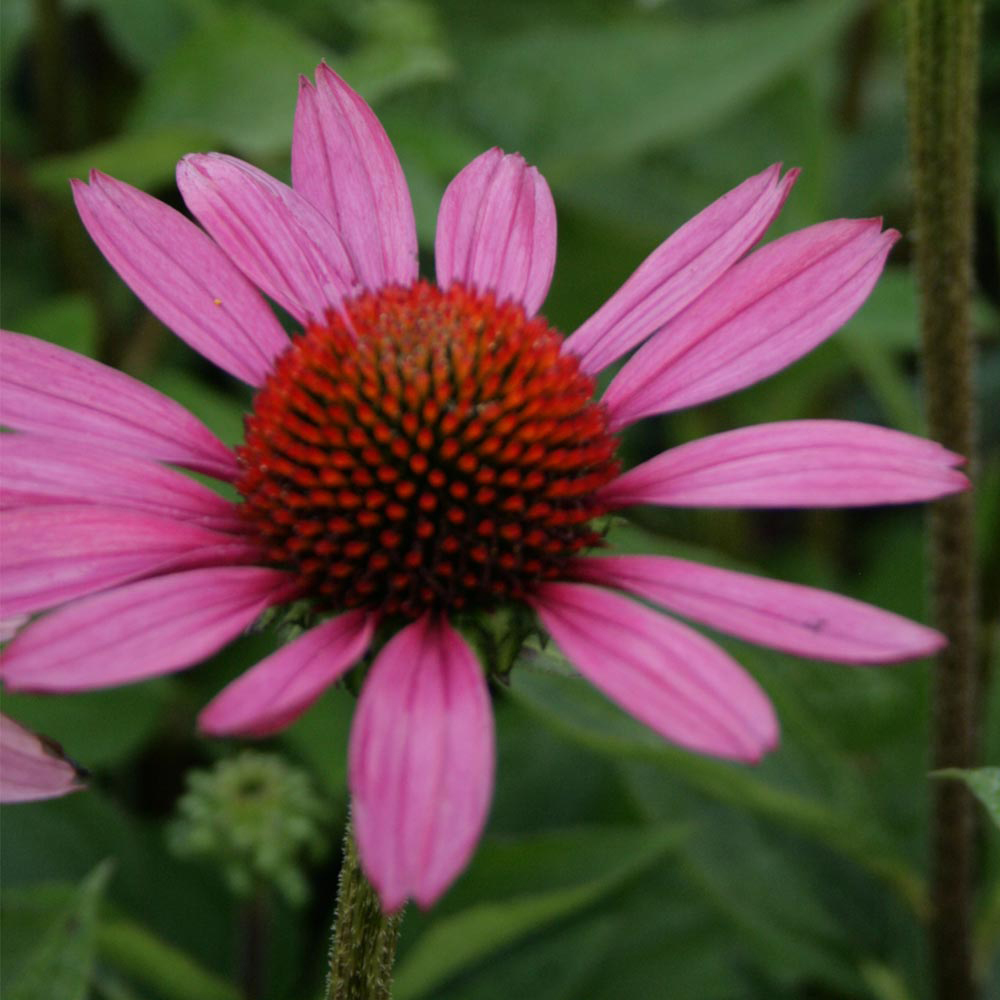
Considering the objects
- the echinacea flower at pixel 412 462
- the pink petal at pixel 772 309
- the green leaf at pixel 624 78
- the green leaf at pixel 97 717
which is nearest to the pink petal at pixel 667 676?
the echinacea flower at pixel 412 462

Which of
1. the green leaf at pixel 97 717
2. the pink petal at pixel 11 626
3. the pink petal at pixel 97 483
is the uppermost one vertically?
the pink petal at pixel 97 483

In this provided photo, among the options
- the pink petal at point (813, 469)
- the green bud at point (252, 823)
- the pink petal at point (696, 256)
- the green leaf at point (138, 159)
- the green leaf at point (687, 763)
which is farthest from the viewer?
the green leaf at point (138, 159)

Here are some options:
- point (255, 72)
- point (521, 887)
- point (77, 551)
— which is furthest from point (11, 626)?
point (255, 72)

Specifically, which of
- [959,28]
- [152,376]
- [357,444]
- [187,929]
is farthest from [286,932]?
[959,28]

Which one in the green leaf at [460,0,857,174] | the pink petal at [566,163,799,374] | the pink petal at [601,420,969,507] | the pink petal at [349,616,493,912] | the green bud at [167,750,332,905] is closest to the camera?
the pink petal at [349,616,493,912]

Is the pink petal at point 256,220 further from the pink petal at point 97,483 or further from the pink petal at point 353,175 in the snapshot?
the pink petal at point 97,483

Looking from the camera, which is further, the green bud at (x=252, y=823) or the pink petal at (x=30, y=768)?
the green bud at (x=252, y=823)

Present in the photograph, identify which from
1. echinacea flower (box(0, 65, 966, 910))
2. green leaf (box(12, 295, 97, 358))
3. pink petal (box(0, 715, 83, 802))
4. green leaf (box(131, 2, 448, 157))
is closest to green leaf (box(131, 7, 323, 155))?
green leaf (box(131, 2, 448, 157))

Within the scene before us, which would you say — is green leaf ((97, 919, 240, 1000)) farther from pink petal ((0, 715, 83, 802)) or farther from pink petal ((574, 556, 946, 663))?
pink petal ((574, 556, 946, 663))
